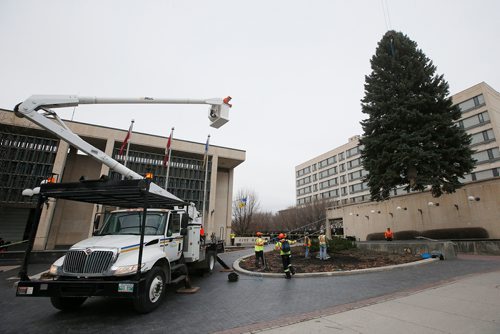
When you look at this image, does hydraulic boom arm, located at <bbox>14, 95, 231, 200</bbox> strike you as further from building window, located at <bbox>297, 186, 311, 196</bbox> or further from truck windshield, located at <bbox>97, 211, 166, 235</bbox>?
building window, located at <bbox>297, 186, 311, 196</bbox>

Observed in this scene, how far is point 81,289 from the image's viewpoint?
199 inches

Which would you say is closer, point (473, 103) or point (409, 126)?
point (409, 126)

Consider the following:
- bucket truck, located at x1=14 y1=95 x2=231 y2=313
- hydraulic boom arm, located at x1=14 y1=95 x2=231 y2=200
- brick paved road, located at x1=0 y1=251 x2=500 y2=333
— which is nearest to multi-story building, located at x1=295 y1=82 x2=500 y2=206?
brick paved road, located at x1=0 y1=251 x2=500 y2=333

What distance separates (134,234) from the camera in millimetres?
6777

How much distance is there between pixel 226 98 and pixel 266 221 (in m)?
67.0

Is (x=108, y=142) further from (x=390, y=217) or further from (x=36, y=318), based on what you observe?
(x=390, y=217)

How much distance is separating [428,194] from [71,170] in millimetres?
39449

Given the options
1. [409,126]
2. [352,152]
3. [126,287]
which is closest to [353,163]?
[352,152]

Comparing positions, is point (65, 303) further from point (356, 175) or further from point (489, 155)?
point (356, 175)

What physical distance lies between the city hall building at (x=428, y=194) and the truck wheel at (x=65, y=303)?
2235 centimetres

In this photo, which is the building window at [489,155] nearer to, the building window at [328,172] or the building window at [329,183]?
the building window at [329,183]

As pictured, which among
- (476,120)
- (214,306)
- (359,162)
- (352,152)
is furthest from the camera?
(352,152)

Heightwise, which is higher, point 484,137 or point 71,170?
point 484,137

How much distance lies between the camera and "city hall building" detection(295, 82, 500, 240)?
1930 cm
